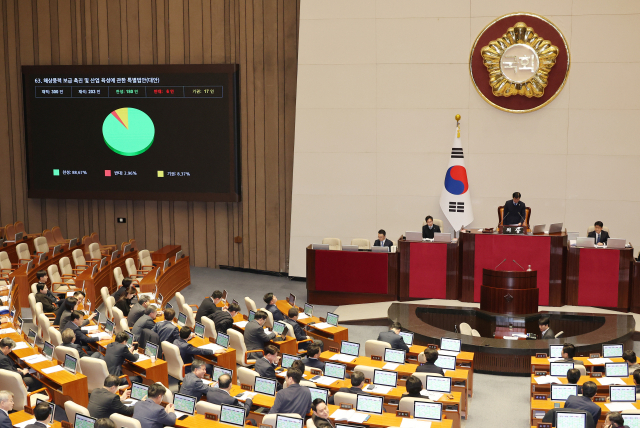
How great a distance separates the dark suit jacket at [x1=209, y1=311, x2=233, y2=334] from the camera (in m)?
9.49

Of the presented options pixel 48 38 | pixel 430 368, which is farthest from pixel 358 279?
pixel 48 38

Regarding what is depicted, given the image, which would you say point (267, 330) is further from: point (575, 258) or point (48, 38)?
point (48, 38)

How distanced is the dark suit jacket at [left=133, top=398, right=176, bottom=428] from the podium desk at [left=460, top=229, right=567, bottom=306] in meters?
7.15

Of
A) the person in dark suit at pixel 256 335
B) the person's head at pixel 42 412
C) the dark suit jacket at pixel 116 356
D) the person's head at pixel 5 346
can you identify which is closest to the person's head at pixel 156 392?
the person's head at pixel 42 412

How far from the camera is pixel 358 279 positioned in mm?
12477

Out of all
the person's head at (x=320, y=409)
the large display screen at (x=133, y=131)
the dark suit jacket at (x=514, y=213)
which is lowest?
the person's head at (x=320, y=409)

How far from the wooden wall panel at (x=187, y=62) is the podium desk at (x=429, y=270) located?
4107 mm

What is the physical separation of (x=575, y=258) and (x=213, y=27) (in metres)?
9.22

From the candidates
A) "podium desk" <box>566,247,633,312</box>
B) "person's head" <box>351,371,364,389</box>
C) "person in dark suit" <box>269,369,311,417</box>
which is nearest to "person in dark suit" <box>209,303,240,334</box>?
"person's head" <box>351,371,364,389</box>

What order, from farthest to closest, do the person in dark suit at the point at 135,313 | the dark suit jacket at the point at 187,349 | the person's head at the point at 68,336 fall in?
the person in dark suit at the point at 135,313 < the dark suit jacket at the point at 187,349 < the person's head at the point at 68,336

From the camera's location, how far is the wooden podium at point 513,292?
10.7 meters

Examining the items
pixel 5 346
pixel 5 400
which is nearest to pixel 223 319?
pixel 5 346

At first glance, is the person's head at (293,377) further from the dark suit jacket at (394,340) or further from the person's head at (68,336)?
the person's head at (68,336)

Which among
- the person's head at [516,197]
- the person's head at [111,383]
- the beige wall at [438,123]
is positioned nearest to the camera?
the person's head at [111,383]
